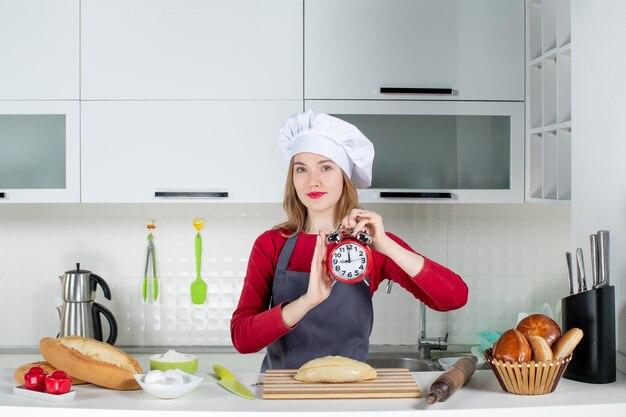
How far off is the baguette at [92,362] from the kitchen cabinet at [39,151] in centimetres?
116

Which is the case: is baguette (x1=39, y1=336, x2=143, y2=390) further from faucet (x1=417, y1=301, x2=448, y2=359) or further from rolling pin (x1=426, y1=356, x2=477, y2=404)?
faucet (x1=417, y1=301, x2=448, y2=359)

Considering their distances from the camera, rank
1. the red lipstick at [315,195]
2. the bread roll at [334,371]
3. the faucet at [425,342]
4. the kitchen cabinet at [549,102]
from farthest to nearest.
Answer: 1. the faucet at [425,342]
2. the kitchen cabinet at [549,102]
3. the red lipstick at [315,195]
4. the bread roll at [334,371]

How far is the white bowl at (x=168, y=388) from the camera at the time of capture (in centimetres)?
128

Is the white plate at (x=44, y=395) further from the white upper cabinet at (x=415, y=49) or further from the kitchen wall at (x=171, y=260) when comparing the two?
the kitchen wall at (x=171, y=260)

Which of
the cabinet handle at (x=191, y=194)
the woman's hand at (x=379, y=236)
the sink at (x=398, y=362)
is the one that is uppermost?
the cabinet handle at (x=191, y=194)

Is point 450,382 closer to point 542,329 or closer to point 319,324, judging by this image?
point 542,329

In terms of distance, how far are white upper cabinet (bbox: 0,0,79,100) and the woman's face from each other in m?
1.03

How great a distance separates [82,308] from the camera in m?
2.68

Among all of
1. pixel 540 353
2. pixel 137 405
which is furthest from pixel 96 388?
pixel 540 353

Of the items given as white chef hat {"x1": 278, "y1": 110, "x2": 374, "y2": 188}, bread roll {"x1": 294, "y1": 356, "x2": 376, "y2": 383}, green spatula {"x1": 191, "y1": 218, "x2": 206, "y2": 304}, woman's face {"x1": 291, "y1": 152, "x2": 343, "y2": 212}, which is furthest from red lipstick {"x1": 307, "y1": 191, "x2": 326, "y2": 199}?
green spatula {"x1": 191, "y1": 218, "x2": 206, "y2": 304}

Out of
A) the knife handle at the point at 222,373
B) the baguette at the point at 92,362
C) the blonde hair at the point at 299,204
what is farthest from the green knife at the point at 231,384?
the blonde hair at the point at 299,204

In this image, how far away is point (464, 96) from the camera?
2.51 m

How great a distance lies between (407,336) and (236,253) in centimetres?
71

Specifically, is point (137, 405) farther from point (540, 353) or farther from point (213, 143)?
point (213, 143)
